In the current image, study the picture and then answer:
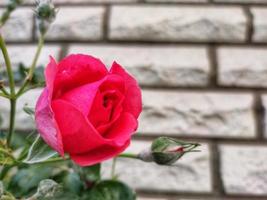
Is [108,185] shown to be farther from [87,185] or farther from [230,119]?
[230,119]

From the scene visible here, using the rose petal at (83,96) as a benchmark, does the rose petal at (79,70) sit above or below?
above

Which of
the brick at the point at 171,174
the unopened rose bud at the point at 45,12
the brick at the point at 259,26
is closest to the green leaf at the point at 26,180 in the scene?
the unopened rose bud at the point at 45,12

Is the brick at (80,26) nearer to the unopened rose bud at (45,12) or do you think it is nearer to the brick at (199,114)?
the brick at (199,114)

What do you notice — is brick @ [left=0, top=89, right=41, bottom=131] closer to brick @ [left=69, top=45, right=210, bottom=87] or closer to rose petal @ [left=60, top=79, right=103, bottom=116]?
brick @ [left=69, top=45, right=210, bottom=87]

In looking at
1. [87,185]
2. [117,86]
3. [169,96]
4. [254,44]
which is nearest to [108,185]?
[87,185]

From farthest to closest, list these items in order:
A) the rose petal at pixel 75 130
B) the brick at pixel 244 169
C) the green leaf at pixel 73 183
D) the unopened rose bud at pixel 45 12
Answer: the brick at pixel 244 169, the green leaf at pixel 73 183, the unopened rose bud at pixel 45 12, the rose petal at pixel 75 130

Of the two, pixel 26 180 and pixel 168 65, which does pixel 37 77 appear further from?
pixel 168 65

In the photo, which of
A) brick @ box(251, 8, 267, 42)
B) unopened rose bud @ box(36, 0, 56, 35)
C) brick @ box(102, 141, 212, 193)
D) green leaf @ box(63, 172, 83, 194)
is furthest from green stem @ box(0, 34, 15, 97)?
brick @ box(251, 8, 267, 42)
